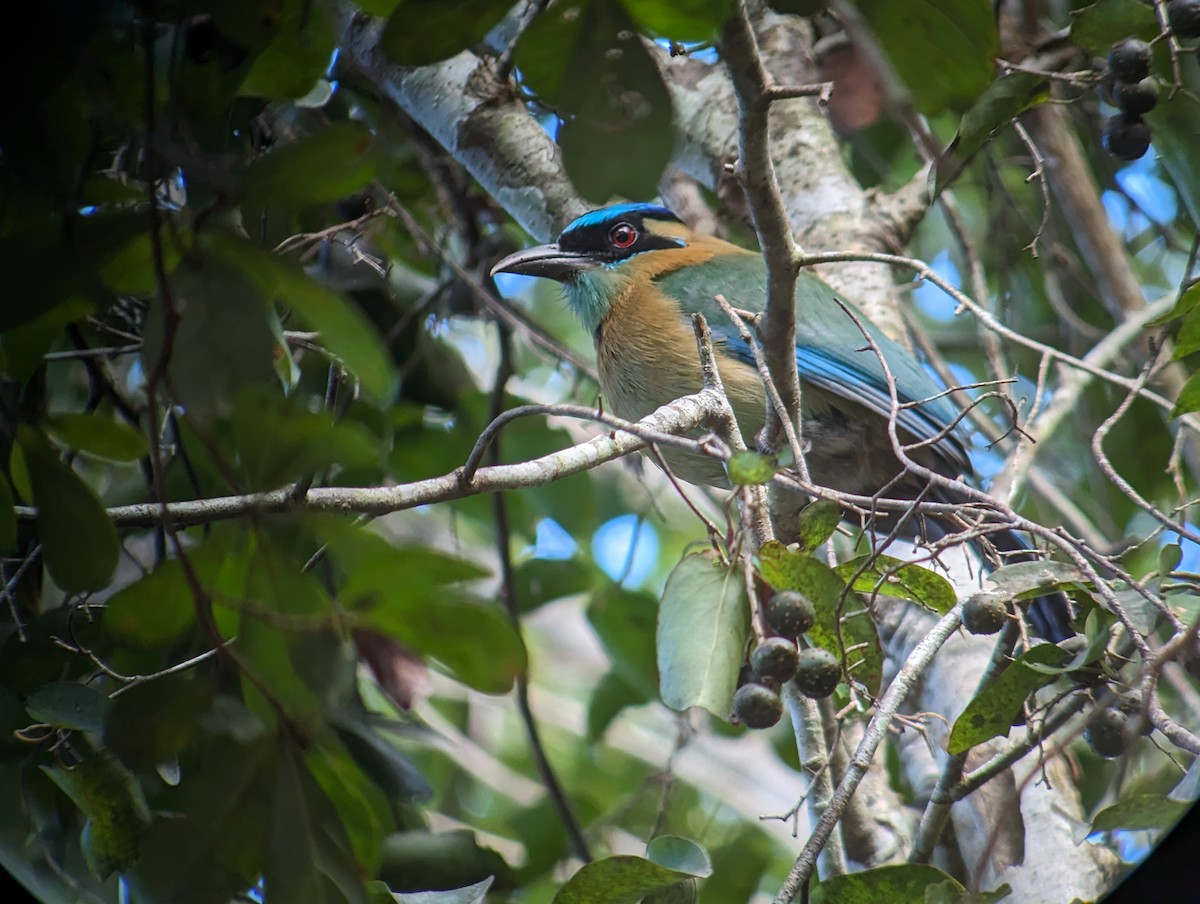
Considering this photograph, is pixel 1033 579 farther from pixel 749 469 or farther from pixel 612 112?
pixel 612 112

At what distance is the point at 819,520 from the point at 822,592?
126 mm

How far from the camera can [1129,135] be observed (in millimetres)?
2105

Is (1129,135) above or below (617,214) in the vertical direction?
above

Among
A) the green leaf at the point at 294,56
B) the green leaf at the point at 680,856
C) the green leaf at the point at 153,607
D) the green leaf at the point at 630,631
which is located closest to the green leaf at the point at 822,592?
the green leaf at the point at 680,856

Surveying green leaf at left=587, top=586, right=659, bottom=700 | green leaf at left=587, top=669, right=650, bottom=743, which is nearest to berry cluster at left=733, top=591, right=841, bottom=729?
green leaf at left=587, top=586, right=659, bottom=700

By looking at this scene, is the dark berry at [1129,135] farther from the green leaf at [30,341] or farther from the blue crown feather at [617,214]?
the green leaf at [30,341]

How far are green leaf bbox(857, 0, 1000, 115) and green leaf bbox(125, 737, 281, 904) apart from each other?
3.53ft

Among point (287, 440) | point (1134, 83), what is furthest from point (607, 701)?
point (287, 440)

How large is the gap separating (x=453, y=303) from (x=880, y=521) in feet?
4.70

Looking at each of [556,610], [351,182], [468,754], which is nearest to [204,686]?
[351,182]

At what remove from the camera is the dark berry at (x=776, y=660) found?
59.9 inches

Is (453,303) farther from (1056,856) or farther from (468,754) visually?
(468,754)

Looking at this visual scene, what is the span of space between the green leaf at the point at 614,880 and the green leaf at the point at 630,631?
1697 mm

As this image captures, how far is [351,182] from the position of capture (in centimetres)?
117
